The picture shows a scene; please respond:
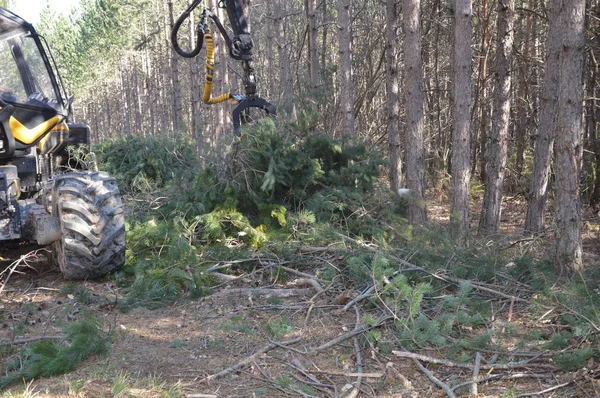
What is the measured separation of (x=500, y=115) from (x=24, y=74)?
7544mm

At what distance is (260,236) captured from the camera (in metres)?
6.62

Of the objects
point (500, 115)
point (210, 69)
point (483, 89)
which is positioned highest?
point (210, 69)

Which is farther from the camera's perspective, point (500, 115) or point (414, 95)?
point (500, 115)

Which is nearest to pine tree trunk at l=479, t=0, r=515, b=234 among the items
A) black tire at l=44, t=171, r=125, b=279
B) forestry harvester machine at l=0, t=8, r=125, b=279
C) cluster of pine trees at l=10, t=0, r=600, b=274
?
cluster of pine trees at l=10, t=0, r=600, b=274

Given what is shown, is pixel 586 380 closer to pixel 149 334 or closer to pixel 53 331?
pixel 149 334

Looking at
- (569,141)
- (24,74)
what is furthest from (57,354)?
(569,141)

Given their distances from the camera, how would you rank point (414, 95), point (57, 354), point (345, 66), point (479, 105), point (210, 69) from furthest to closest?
point (479, 105)
point (345, 66)
point (210, 69)
point (414, 95)
point (57, 354)

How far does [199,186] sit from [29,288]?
236cm

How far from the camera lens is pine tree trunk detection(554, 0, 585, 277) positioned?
17.6ft

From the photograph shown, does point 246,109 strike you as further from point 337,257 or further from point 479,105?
point 479,105

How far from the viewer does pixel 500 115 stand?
32.8ft

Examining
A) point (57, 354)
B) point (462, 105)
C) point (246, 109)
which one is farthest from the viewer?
point (462, 105)

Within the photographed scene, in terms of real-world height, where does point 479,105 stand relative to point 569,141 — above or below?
above

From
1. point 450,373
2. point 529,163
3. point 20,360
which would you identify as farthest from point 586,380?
point 529,163
